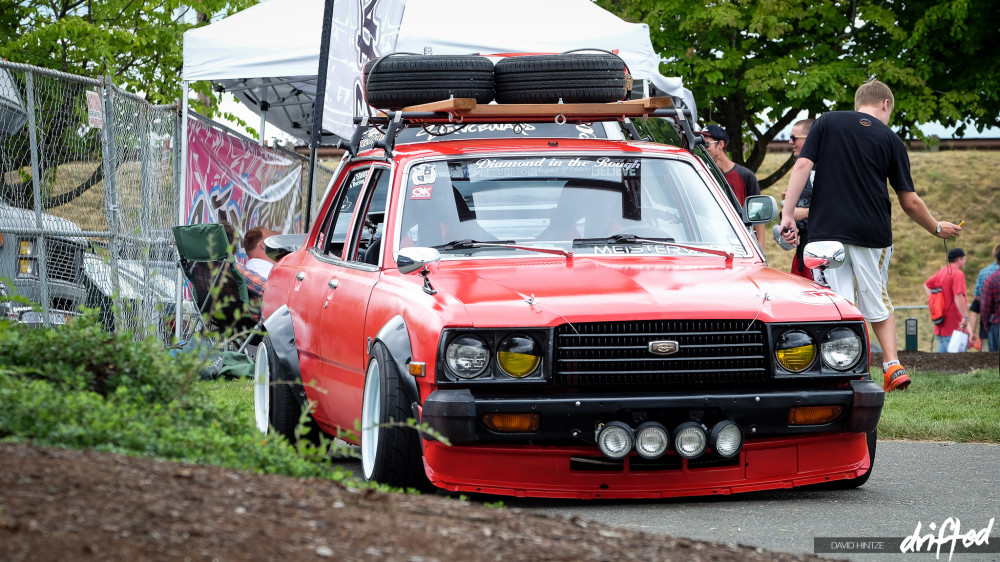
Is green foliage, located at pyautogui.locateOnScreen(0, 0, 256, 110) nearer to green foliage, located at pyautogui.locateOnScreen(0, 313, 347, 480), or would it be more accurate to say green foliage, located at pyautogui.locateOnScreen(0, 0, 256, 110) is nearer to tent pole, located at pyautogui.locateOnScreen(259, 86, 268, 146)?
tent pole, located at pyautogui.locateOnScreen(259, 86, 268, 146)

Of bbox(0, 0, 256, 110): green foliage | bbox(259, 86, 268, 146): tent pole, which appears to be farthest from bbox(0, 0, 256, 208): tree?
bbox(259, 86, 268, 146): tent pole

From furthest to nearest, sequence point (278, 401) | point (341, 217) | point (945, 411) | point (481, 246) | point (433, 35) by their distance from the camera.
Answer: point (433, 35), point (945, 411), point (341, 217), point (278, 401), point (481, 246)

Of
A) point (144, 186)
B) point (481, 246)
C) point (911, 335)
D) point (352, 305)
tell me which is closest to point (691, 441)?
point (481, 246)

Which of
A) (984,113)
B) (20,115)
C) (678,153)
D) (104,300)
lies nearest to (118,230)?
(104,300)

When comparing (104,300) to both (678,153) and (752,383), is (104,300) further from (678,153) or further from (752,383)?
(752,383)

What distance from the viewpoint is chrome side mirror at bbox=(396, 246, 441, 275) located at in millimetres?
5539

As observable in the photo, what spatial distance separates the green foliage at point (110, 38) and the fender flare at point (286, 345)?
9.68 meters

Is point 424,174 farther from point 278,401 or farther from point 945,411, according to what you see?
point 945,411

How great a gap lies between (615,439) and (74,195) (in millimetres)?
6908

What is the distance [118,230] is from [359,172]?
13.9 ft

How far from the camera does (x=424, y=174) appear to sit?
6234mm

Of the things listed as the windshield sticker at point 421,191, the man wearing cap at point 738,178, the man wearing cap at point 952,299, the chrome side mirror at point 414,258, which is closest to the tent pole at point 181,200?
the man wearing cap at point 738,178

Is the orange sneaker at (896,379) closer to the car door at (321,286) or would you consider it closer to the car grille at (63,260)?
the car door at (321,286)

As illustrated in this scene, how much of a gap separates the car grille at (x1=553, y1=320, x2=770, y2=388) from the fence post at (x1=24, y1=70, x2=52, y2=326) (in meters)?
5.54
